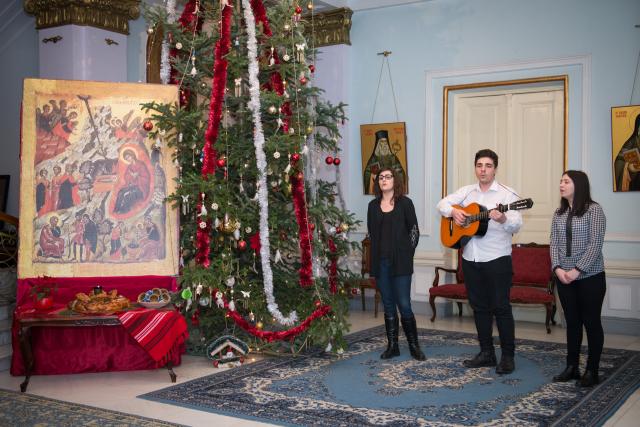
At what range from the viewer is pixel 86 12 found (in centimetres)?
848

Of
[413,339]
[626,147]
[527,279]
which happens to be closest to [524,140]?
[626,147]

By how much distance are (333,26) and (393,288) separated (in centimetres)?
518

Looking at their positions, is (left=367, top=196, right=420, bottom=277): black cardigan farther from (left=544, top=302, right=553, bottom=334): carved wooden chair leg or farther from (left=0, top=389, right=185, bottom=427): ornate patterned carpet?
(left=544, top=302, right=553, bottom=334): carved wooden chair leg

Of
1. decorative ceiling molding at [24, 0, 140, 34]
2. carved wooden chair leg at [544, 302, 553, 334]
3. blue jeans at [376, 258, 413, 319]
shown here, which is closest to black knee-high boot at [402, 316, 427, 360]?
blue jeans at [376, 258, 413, 319]

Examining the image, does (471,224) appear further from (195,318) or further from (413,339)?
(195,318)

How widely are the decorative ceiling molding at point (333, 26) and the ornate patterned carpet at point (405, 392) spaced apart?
16.7ft

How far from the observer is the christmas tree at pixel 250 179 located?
6.48m

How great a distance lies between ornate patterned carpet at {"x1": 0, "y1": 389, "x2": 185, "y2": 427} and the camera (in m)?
4.79

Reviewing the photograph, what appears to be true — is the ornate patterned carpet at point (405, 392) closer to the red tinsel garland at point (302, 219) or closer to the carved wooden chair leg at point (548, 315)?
the red tinsel garland at point (302, 219)

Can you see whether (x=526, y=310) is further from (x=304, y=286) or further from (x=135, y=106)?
(x=135, y=106)

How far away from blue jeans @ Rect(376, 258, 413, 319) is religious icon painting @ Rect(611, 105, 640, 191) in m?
3.42

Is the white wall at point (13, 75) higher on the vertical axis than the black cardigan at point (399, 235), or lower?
higher

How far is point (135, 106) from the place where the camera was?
6.60 m

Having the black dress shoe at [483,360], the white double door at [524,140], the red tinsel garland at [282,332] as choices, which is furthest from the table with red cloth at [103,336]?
the white double door at [524,140]
